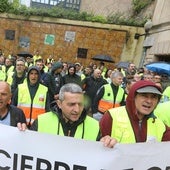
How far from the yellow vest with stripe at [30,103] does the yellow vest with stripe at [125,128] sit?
2.58 meters

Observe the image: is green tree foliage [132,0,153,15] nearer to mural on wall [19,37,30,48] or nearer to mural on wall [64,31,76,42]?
mural on wall [64,31,76,42]

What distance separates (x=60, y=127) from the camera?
3441mm

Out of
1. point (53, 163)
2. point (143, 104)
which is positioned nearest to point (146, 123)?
point (143, 104)

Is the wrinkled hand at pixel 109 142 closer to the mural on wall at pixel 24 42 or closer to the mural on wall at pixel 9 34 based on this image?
the mural on wall at pixel 24 42

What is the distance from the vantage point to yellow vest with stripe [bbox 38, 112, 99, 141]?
11.3ft

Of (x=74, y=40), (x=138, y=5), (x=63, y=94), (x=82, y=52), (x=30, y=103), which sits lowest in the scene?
(x=82, y=52)

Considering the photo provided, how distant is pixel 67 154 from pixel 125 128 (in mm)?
547

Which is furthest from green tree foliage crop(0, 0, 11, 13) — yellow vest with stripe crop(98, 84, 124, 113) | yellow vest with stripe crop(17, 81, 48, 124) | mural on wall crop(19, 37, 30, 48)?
yellow vest with stripe crop(17, 81, 48, 124)

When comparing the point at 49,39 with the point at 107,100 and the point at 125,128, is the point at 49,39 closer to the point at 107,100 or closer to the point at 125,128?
the point at 107,100

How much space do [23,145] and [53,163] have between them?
0.97 ft

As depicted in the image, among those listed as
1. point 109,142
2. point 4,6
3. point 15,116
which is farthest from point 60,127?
point 4,6

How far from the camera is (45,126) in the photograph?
11.4 feet

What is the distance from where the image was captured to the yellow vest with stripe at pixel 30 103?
592cm

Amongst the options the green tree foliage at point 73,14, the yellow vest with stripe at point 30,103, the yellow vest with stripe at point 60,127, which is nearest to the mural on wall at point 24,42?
the green tree foliage at point 73,14
